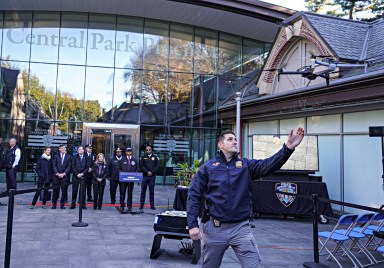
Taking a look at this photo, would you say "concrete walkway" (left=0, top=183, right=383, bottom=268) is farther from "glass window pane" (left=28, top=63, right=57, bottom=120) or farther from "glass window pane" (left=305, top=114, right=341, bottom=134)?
"glass window pane" (left=28, top=63, right=57, bottom=120)

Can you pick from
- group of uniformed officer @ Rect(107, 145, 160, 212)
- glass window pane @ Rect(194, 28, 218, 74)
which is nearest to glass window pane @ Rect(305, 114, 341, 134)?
group of uniformed officer @ Rect(107, 145, 160, 212)

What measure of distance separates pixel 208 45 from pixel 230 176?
17225 millimetres

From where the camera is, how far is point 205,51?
2019 centimetres

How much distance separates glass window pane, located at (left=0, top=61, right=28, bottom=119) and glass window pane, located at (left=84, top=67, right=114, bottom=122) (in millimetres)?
2921

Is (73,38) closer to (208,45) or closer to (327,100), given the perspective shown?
(208,45)

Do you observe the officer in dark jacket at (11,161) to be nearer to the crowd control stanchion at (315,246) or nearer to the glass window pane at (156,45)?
the crowd control stanchion at (315,246)

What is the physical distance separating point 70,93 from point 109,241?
41.5 feet

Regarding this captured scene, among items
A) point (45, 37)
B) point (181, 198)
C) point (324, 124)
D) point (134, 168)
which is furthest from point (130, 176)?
point (45, 37)

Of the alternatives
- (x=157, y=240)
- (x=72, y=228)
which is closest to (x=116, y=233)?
(x=72, y=228)

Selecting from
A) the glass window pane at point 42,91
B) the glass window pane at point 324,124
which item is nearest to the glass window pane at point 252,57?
the glass window pane at point 324,124

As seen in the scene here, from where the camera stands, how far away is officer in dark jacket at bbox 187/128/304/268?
12.2 feet

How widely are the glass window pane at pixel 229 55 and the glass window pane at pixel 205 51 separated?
1.26ft

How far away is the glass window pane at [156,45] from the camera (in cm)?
1950

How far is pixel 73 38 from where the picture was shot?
18828 mm
